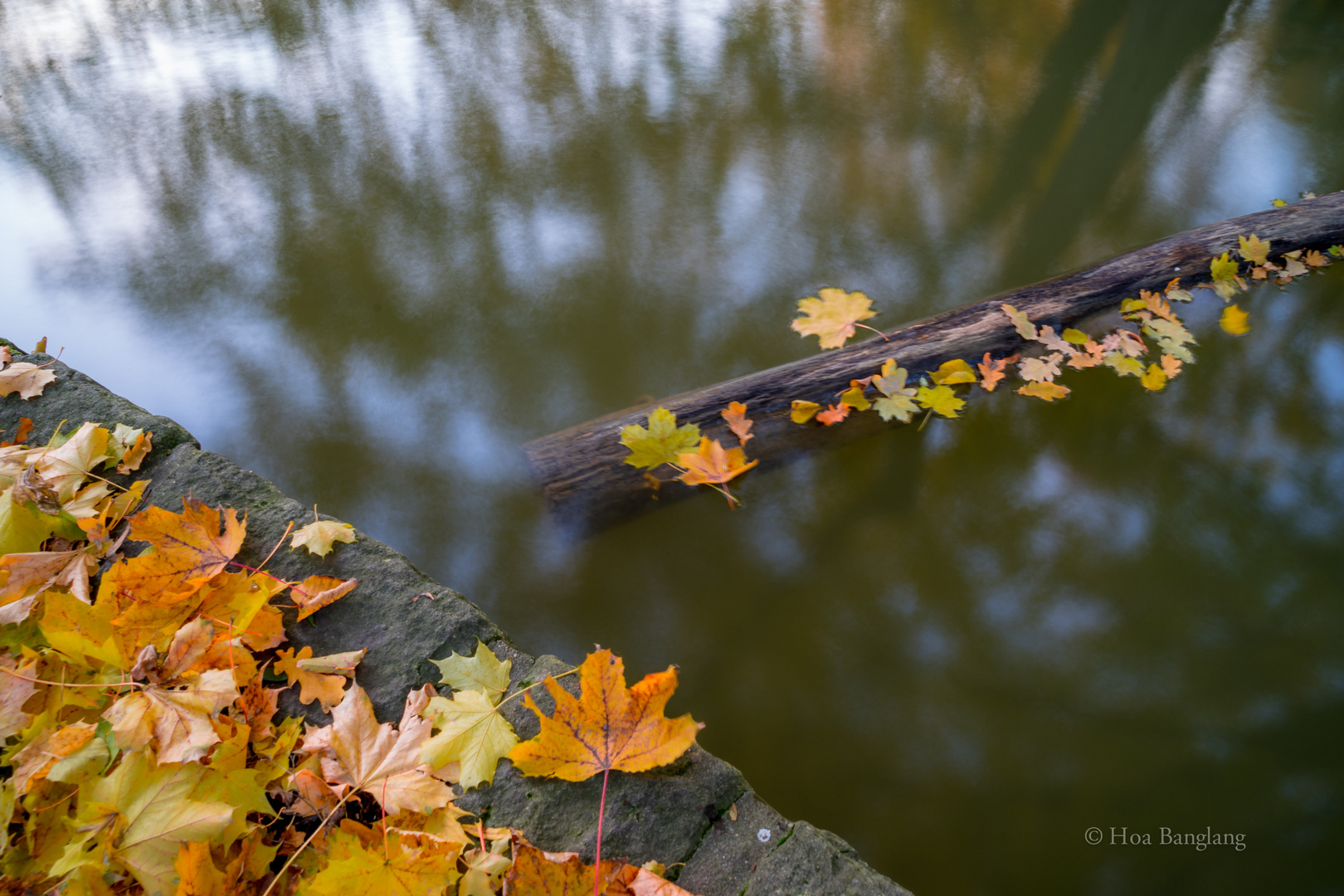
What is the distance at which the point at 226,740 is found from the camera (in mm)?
1045

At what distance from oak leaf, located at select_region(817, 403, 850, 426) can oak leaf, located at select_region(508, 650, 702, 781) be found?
52.4 inches

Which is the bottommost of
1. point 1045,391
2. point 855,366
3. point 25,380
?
point 1045,391

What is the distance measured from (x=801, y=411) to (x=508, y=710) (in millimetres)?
1397

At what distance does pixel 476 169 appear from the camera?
3516mm

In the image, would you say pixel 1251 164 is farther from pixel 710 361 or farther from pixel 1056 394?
pixel 710 361

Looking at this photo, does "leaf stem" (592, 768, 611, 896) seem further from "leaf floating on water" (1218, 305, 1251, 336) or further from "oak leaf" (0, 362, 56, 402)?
"leaf floating on water" (1218, 305, 1251, 336)

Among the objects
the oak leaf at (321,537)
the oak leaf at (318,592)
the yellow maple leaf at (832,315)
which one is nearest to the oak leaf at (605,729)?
the oak leaf at (318,592)

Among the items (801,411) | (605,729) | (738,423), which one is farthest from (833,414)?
(605,729)

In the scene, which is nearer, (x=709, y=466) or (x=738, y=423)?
(x=709, y=466)

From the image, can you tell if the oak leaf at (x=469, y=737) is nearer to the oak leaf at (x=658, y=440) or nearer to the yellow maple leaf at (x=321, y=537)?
the yellow maple leaf at (x=321, y=537)

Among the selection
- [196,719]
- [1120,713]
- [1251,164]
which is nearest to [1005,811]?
[1120,713]

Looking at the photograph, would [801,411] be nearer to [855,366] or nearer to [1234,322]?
[855,366]

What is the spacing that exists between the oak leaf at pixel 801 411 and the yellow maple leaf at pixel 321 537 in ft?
4.51

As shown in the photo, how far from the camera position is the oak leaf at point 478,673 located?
3.97ft
